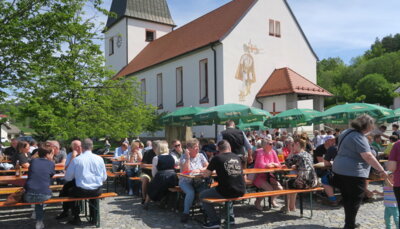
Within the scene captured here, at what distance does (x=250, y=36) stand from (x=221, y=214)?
59.5ft

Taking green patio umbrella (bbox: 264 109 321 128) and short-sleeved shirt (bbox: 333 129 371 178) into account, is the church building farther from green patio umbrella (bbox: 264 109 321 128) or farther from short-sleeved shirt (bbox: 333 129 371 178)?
short-sleeved shirt (bbox: 333 129 371 178)

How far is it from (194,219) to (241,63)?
17660 mm

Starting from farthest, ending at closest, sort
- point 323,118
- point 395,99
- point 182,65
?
point 395,99 < point 182,65 < point 323,118

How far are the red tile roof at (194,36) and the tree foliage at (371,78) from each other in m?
22.8

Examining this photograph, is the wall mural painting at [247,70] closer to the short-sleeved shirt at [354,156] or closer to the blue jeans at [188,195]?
the blue jeans at [188,195]

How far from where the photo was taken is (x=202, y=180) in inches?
278

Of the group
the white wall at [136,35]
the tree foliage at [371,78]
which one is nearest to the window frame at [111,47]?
the white wall at [136,35]

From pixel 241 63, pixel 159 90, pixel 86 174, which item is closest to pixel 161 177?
pixel 86 174

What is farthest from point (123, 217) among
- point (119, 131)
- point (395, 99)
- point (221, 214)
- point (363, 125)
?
point (395, 99)

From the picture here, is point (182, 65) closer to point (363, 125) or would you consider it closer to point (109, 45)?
point (109, 45)

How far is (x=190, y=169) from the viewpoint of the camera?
728 cm

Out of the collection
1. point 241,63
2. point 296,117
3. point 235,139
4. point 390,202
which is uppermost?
point 241,63

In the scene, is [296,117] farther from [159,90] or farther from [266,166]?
[159,90]

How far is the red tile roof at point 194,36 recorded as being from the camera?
→ 23828mm
